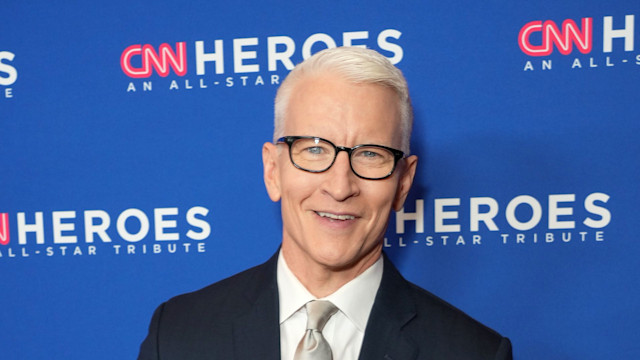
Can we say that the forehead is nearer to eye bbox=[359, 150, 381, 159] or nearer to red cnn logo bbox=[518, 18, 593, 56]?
eye bbox=[359, 150, 381, 159]

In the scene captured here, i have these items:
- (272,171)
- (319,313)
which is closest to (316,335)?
(319,313)

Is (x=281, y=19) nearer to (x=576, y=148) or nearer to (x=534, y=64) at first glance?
(x=534, y=64)

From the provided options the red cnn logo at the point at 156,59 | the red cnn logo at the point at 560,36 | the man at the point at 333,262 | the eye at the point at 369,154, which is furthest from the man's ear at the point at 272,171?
the red cnn logo at the point at 560,36

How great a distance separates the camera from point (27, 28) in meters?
1.70

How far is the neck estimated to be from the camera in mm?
1170

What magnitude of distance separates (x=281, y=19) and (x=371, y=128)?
75 cm

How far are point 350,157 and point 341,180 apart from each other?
2.2 inches

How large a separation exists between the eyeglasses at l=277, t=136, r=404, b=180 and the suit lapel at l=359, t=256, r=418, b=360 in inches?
11.4

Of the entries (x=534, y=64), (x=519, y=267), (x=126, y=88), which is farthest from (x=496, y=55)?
(x=126, y=88)

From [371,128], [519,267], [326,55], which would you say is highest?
[326,55]

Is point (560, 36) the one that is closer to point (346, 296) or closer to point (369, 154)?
point (369, 154)

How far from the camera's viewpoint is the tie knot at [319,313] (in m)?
1.13

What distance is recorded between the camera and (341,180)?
1053 millimetres

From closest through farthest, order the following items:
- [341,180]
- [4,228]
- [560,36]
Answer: [341,180]
[560,36]
[4,228]
